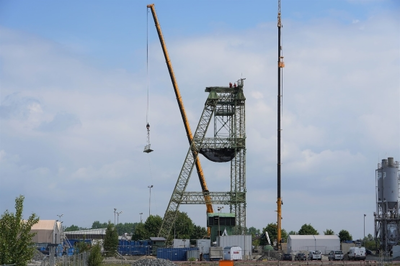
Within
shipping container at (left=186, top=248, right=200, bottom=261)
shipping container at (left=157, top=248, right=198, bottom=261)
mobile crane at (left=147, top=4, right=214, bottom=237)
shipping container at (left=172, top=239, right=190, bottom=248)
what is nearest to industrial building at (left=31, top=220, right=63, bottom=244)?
mobile crane at (left=147, top=4, right=214, bottom=237)

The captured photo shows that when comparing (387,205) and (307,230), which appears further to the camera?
(307,230)

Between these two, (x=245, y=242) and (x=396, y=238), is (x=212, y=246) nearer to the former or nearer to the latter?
(x=245, y=242)

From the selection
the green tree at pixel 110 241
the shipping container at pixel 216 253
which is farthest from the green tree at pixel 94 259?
the green tree at pixel 110 241

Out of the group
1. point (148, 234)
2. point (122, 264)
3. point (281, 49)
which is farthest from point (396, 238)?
point (148, 234)

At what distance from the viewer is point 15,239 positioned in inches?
1086

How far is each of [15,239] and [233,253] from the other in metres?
46.6

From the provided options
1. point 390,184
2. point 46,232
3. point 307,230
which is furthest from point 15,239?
point 307,230

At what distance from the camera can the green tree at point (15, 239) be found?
2711 centimetres

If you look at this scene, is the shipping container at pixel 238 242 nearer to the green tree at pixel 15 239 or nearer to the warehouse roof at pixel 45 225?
the warehouse roof at pixel 45 225

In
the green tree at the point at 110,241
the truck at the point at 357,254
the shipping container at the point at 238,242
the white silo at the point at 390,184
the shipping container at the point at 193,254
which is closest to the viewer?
the shipping container at the point at 193,254

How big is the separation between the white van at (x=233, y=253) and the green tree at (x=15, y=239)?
4516 centimetres

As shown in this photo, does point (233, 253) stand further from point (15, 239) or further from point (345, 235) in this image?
point (345, 235)

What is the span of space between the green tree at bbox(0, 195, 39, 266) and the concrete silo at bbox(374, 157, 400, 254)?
71.7 meters

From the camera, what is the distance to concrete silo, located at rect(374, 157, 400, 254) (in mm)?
90750
